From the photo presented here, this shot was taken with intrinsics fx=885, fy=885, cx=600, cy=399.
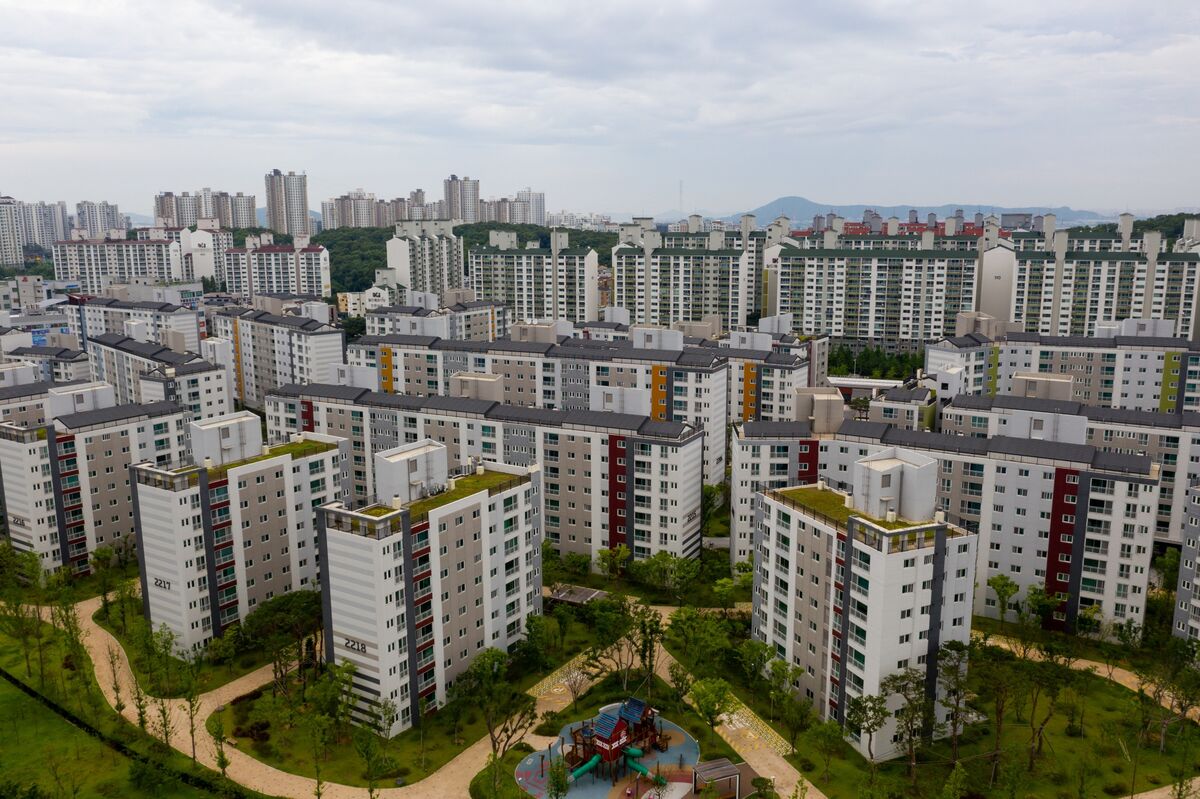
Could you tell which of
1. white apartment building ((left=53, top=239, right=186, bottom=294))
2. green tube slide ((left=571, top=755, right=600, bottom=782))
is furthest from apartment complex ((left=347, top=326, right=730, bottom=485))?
white apartment building ((left=53, top=239, right=186, bottom=294))

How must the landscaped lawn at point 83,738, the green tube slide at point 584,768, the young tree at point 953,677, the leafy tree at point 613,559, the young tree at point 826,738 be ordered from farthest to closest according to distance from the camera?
1. the leafy tree at point 613,559
2. the green tube slide at point 584,768
3. the young tree at point 953,677
4. the landscaped lawn at point 83,738
5. the young tree at point 826,738

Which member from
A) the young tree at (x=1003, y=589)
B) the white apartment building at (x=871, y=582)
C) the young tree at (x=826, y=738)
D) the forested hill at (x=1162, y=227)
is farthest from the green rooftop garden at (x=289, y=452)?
the forested hill at (x=1162, y=227)

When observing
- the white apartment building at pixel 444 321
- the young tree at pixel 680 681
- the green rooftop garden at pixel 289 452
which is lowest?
the young tree at pixel 680 681

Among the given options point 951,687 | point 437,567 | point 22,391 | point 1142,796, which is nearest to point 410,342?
point 22,391

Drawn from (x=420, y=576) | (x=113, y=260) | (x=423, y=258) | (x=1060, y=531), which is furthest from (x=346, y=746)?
(x=113, y=260)

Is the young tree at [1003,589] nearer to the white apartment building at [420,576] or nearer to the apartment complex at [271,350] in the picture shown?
the white apartment building at [420,576]

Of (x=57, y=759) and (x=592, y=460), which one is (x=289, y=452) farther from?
(x=592, y=460)

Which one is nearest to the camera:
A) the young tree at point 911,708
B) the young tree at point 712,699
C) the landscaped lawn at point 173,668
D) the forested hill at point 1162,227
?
the young tree at point 911,708
